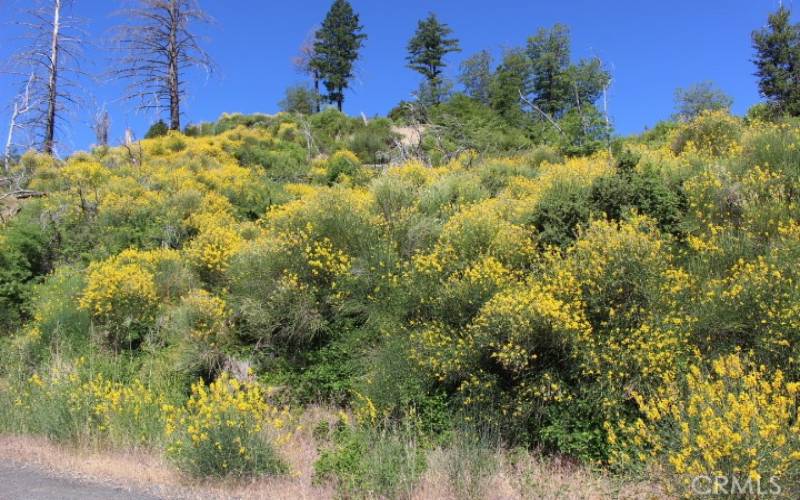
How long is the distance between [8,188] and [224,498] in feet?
54.3

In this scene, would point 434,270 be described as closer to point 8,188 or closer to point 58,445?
point 58,445

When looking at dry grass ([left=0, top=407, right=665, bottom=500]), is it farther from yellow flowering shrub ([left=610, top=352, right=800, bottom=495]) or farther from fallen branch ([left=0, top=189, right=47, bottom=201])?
fallen branch ([left=0, top=189, right=47, bottom=201])

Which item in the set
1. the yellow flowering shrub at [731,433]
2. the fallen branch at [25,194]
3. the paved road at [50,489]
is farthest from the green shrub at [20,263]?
the yellow flowering shrub at [731,433]

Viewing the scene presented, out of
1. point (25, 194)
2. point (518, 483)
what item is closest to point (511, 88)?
point (25, 194)

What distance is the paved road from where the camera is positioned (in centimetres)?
524

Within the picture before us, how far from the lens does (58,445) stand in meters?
6.95

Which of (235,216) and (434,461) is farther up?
(235,216)

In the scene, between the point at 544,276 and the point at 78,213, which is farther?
the point at 78,213

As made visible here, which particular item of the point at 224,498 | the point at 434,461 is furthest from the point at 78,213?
the point at 434,461

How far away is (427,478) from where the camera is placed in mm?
5430

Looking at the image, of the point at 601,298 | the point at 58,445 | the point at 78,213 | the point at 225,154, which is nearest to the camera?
the point at 601,298

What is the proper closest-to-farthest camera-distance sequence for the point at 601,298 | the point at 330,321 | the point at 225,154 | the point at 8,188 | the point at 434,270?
the point at 601,298 < the point at 434,270 < the point at 330,321 < the point at 8,188 < the point at 225,154

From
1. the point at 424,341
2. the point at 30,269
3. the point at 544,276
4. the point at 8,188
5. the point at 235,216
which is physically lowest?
the point at 424,341

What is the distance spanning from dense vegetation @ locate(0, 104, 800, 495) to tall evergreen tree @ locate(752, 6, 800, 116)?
20795 mm
